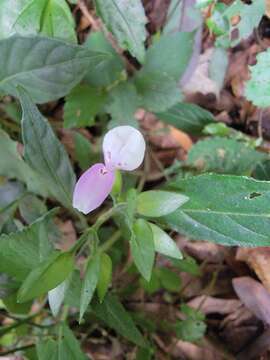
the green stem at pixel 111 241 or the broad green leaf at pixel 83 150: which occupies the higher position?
the broad green leaf at pixel 83 150

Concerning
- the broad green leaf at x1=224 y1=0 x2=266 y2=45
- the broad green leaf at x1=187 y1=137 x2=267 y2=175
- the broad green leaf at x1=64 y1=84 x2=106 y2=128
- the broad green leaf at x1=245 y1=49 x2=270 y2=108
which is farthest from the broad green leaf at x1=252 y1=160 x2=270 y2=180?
the broad green leaf at x1=64 y1=84 x2=106 y2=128

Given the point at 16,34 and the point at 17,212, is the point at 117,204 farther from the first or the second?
the point at 17,212

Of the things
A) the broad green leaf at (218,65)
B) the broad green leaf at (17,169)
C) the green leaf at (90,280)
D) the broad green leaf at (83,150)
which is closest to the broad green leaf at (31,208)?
the broad green leaf at (17,169)

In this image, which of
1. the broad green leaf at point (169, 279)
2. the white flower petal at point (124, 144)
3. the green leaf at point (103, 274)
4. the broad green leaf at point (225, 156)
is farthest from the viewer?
the broad green leaf at point (169, 279)

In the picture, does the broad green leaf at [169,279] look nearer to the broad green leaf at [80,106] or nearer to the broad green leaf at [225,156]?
the broad green leaf at [225,156]

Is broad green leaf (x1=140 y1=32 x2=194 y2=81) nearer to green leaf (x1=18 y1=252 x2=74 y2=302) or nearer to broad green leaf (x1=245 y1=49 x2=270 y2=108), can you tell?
broad green leaf (x1=245 y1=49 x2=270 y2=108)

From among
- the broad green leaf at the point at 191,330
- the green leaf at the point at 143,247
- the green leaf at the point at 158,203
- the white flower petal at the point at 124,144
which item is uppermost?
the white flower petal at the point at 124,144

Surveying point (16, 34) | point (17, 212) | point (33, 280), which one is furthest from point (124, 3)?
point (17, 212)

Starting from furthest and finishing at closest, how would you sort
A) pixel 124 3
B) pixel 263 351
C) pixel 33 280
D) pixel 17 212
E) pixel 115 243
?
pixel 17 212 < pixel 115 243 < pixel 263 351 < pixel 124 3 < pixel 33 280
